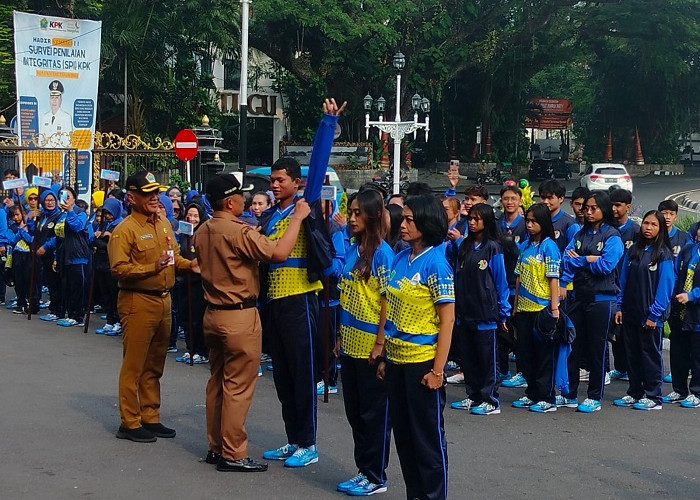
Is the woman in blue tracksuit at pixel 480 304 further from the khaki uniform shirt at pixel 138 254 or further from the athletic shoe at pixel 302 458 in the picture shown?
the khaki uniform shirt at pixel 138 254

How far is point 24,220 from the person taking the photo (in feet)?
46.9

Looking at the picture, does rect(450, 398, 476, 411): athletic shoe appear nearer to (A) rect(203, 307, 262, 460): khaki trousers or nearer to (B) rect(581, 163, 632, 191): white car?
(A) rect(203, 307, 262, 460): khaki trousers

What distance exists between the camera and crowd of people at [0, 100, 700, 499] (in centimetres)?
574

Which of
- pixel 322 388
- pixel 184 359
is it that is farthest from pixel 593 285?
pixel 184 359

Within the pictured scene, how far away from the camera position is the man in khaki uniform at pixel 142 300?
7246mm

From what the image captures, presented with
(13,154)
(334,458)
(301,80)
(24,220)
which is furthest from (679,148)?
(334,458)

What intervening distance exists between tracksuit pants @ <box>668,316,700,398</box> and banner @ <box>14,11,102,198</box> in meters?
14.7

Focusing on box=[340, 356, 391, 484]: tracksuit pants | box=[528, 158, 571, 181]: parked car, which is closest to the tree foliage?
box=[528, 158, 571, 181]: parked car

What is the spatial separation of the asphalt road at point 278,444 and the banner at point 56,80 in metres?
12.8

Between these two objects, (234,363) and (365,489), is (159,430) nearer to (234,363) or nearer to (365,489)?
(234,363)

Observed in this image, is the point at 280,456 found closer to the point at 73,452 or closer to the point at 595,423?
the point at 73,452

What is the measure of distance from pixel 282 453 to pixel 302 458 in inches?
8.4

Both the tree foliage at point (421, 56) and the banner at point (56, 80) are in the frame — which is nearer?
the banner at point (56, 80)

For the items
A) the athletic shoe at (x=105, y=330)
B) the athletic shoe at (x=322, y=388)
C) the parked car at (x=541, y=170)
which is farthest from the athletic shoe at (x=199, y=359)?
the parked car at (x=541, y=170)
